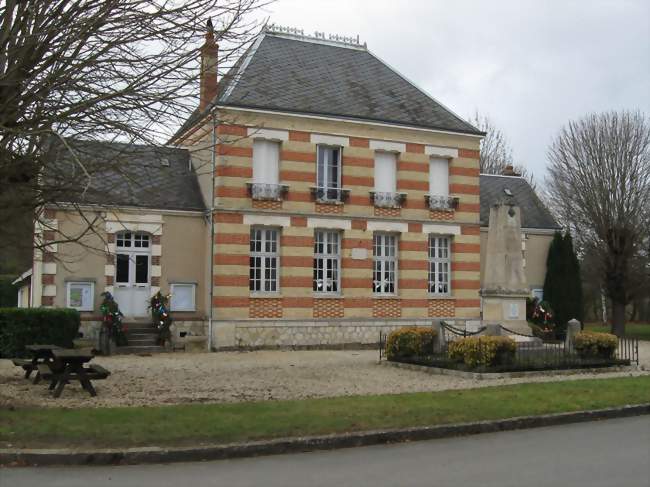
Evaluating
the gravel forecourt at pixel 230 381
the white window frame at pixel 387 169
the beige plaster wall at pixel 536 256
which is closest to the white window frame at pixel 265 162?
the white window frame at pixel 387 169

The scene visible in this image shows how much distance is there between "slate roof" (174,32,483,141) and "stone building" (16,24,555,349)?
7 centimetres

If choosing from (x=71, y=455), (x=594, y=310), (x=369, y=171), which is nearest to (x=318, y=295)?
(x=369, y=171)

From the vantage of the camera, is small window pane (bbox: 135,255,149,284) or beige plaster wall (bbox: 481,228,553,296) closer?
small window pane (bbox: 135,255,149,284)

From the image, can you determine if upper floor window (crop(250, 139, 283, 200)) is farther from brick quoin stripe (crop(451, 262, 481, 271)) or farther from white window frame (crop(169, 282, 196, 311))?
brick quoin stripe (crop(451, 262, 481, 271))

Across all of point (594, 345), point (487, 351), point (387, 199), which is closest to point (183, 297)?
point (387, 199)

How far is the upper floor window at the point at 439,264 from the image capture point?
2706 cm

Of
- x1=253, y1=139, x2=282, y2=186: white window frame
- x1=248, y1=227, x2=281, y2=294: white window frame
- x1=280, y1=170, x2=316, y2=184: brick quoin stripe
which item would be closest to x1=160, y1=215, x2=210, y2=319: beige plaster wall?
x1=248, y1=227, x2=281, y2=294: white window frame

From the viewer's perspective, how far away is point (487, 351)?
54.7 ft

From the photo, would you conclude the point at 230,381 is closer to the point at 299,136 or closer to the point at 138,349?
the point at 138,349

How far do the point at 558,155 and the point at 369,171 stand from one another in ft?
43.0

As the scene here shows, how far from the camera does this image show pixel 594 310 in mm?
56844

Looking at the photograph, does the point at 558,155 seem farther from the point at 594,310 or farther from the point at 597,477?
the point at 597,477

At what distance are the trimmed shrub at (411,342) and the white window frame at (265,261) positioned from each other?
254 inches

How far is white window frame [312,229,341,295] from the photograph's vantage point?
25.3 m
